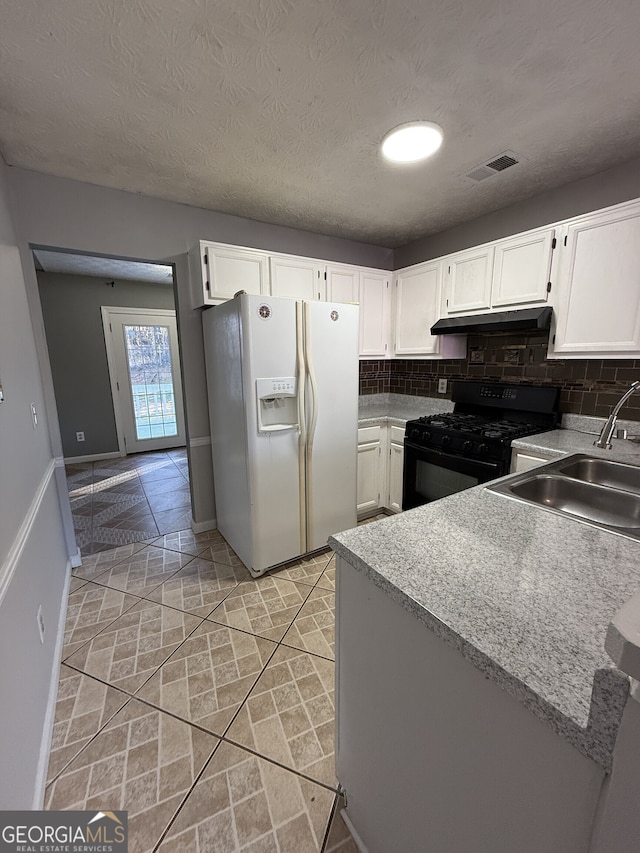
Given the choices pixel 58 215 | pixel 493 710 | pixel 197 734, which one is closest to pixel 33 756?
pixel 197 734

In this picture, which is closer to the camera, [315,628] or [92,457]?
[315,628]

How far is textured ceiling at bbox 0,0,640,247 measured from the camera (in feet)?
3.67

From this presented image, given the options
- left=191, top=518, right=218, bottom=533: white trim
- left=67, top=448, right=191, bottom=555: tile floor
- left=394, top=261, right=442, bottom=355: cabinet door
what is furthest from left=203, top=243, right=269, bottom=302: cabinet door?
left=67, top=448, right=191, bottom=555: tile floor

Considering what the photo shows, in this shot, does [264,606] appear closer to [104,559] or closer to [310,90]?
[104,559]

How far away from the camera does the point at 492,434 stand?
210 cm

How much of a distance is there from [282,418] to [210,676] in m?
1.39

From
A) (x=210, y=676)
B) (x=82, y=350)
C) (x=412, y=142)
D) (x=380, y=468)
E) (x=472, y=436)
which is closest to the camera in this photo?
(x=210, y=676)

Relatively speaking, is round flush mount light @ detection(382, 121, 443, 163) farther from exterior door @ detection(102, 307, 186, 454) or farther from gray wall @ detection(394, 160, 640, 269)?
exterior door @ detection(102, 307, 186, 454)

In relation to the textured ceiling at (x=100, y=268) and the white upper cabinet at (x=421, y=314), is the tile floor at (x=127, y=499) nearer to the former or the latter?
the textured ceiling at (x=100, y=268)

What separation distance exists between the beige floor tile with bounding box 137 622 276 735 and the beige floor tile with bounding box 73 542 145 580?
1.04 meters

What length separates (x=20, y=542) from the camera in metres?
1.26

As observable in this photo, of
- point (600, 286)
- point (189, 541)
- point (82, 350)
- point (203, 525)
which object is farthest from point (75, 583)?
point (600, 286)

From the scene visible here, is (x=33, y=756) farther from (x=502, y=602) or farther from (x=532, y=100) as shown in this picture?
(x=532, y=100)
